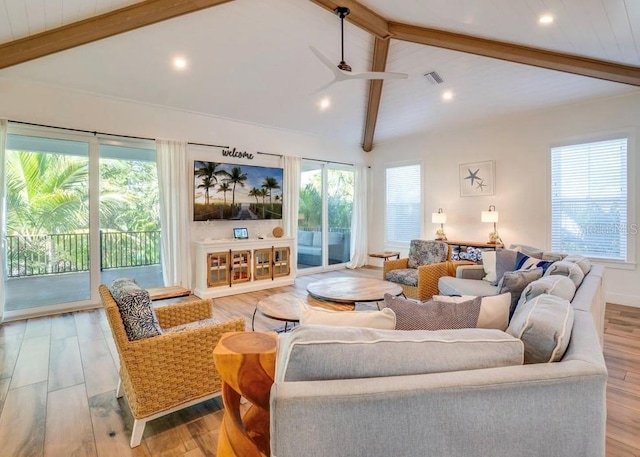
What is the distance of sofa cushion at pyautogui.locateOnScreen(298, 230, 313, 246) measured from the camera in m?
6.65

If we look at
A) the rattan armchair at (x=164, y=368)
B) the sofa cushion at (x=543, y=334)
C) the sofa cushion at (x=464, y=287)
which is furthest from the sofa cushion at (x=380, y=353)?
the sofa cushion at (x=464, y=287)

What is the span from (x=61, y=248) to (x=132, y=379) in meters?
3.44

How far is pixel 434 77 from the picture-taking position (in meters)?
4.88

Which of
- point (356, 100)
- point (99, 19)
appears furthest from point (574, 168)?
point (99, 19)

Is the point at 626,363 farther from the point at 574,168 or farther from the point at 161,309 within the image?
the point at 161,309

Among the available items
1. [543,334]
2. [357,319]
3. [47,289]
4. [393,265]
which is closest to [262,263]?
[393,265]

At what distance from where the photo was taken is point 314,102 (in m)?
5.52

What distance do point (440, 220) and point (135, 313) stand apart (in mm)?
5290

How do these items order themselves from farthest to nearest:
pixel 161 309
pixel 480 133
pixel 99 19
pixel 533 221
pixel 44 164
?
pixel 480 133, pixel 533 221, pixel 44 164, pixel 99 19, pixel 161 309

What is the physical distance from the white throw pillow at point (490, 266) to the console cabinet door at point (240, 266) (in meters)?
3.51

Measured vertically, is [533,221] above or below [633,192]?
below

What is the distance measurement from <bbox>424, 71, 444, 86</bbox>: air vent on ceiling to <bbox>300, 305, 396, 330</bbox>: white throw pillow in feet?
14.9

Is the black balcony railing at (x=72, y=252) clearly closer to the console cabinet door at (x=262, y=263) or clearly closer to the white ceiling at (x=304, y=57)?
the console cabinet door at (x=262, y=263)

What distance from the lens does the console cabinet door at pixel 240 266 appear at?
520 centimetres
